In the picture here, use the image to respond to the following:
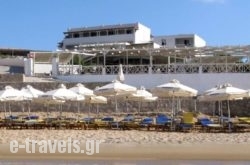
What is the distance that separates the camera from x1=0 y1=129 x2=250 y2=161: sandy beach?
14.3 metres

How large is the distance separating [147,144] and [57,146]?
118 inches

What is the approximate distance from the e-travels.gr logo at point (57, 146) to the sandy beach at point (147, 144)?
21cm

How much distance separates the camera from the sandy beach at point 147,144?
14.3 m

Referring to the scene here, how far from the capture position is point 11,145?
16.2m

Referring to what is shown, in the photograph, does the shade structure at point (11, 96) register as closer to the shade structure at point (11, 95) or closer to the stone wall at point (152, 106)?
the shade structure at point (11, 95)

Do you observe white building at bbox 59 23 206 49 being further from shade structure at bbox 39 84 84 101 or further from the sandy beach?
the sandy beach

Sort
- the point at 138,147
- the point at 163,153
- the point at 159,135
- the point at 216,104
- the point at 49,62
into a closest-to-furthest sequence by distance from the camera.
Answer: the point at 163,153 < the point at 138,147 < the point at 159,135 < the point at 216,104 < the point at 49,62

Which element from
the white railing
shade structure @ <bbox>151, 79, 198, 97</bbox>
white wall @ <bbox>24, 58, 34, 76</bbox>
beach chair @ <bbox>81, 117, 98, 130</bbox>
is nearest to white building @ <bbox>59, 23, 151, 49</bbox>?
white wall @ <bbox>24, 58, 34, 76</bbox>

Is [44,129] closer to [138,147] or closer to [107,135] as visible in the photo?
[107,135]

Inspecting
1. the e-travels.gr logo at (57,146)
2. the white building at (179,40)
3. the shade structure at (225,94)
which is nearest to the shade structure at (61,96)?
the e-travels.gr logo at (57,146)

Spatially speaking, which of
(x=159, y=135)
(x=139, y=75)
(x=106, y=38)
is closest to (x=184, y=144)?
(x=159, y=135)

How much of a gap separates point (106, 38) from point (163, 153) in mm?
58337

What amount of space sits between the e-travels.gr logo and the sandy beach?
8.1 inches

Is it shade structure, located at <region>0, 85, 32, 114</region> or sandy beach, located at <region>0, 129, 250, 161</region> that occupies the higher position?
shade structure, located at <region>0, 85, 32, 114</region>
